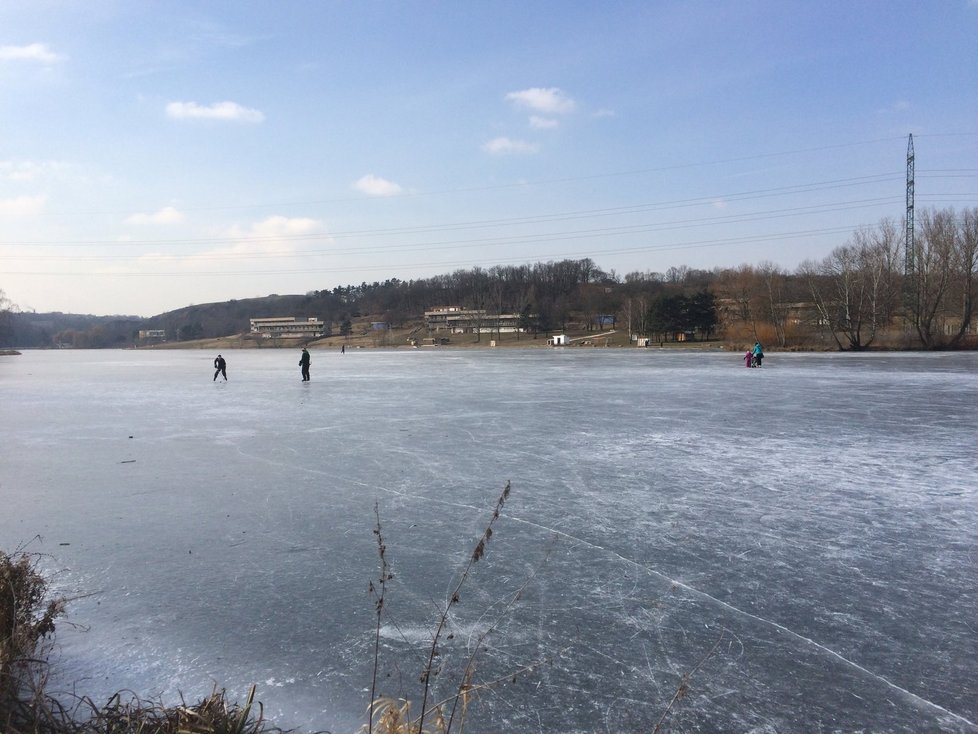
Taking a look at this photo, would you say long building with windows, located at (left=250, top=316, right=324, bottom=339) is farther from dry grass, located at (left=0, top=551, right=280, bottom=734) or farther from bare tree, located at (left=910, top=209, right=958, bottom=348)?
dry grass, located at (left=0, top=551, right=280, bottom=734)

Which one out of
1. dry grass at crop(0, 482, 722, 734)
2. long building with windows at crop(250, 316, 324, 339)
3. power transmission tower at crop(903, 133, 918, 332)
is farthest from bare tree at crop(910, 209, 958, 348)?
long building with windows at crop(250, 316, 324, 339)

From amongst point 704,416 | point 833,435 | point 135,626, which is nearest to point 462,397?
point 704,416

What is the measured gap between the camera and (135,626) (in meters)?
3.35

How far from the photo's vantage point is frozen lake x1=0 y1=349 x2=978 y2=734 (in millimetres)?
2729

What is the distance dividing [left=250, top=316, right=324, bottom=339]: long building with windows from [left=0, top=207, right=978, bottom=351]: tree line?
13.2 feet

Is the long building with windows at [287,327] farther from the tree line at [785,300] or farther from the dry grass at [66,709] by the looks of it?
the dry grass at [66,709]

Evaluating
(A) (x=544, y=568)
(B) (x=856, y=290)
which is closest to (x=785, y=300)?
(B) (x=856, y=290)

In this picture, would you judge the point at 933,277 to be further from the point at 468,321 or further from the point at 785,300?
the point at 468,321

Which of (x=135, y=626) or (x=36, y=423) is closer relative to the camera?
(x=135, y=626)

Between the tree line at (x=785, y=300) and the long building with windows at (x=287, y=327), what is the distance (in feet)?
13.2

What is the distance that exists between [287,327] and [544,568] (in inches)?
5328

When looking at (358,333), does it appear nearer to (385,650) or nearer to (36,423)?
(36,423)

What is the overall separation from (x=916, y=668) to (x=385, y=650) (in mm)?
2511

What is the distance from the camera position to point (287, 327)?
132000mm
